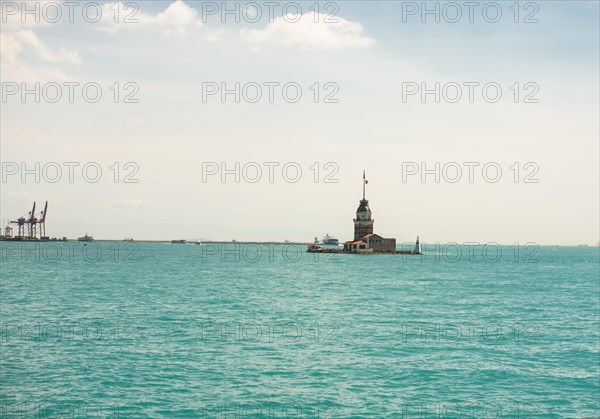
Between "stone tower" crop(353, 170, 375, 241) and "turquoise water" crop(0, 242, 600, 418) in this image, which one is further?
"stone tower" crop(353, 170, 375, 241)

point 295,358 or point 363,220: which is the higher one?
point 363,220

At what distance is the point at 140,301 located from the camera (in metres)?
60.3

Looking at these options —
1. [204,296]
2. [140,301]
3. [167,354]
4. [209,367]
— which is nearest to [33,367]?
[167,354]

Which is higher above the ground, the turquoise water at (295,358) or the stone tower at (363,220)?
the stone tower at (363,220)

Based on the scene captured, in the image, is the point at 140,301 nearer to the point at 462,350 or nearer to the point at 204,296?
the point at 204,296

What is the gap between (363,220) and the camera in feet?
588

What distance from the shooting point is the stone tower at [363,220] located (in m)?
177

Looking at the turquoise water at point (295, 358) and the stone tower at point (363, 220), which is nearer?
the turquoise water at point (295, 358)

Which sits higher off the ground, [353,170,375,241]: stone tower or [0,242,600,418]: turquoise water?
[353,170,375,241]: stone tower

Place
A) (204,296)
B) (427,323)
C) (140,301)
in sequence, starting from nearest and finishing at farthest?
1. (427,323)
2. (140,301)
3. (204,296)

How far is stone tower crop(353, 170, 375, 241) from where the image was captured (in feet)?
582

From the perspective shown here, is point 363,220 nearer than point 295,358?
No

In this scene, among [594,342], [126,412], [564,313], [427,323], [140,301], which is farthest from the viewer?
[140,301]

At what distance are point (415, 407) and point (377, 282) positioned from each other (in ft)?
208
